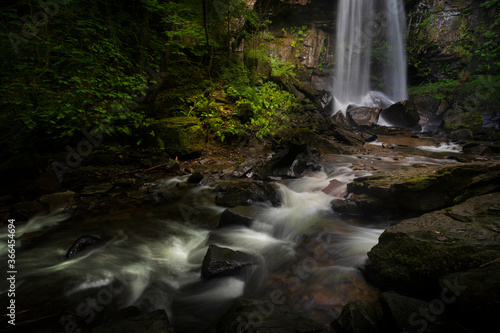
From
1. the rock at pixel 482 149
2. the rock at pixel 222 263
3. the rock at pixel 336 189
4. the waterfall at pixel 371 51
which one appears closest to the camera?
the rock at pixel 222 263

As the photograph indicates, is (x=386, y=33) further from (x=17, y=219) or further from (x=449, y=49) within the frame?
(x=17, y=219)

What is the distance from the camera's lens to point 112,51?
5.48 meters

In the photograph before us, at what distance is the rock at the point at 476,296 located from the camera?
1.46 metres

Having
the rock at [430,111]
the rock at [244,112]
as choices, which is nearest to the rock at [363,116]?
the rock at [430,111]

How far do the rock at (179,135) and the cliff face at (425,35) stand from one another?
11120 mm

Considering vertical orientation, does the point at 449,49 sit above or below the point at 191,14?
above

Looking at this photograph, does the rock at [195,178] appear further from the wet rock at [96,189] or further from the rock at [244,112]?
the rock at [244,112]

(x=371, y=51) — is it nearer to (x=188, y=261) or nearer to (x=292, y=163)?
(x=292, y=163)

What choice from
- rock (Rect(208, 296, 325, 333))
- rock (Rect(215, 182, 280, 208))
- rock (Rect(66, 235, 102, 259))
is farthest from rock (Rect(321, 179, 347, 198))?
rock (Rect(66, 235, 102, 259))

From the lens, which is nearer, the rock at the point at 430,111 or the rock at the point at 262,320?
the rock at the point at 262,320

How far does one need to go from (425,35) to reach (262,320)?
90.8 ft

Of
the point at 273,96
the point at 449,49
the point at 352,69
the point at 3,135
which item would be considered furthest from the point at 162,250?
the point at 449,49

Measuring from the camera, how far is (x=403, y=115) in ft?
48.5

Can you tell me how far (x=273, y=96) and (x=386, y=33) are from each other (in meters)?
19.3
